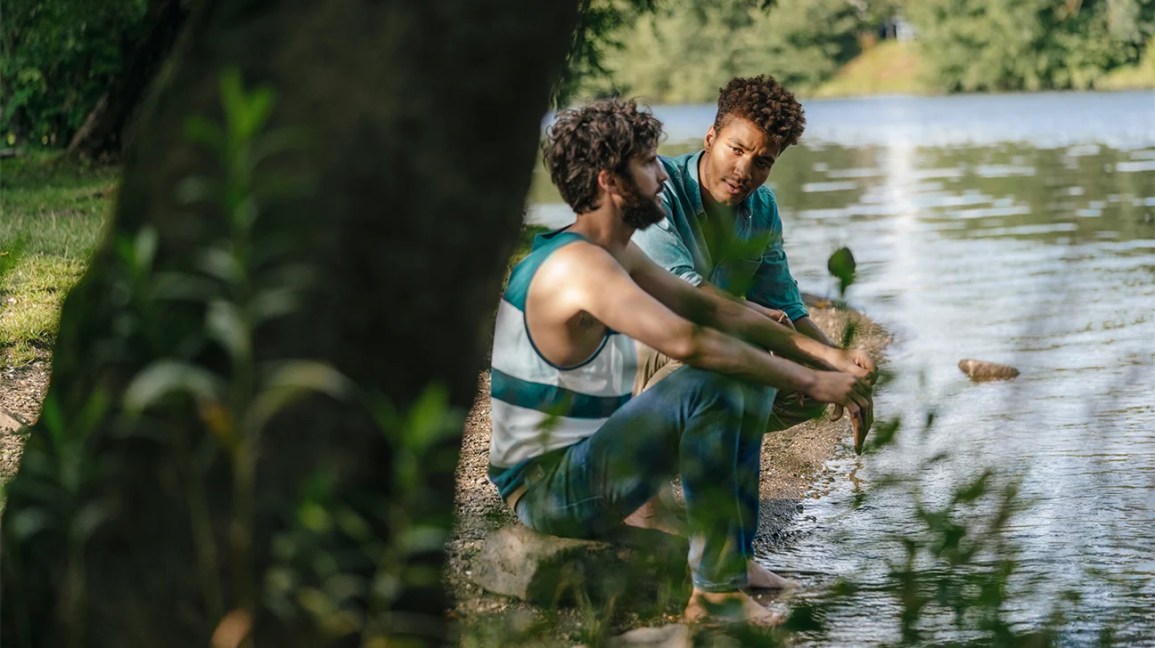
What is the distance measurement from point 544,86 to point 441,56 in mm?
243

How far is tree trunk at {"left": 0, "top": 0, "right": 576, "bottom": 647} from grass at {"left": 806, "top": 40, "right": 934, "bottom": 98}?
3325 inches

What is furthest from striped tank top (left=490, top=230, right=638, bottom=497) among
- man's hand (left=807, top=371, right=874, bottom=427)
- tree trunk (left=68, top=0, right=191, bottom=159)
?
tree trunk (left=68, top=0, right=191, bottom=159)

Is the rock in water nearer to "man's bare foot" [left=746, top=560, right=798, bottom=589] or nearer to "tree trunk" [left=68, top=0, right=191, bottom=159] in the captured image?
"man's bare foot" [left=746, top=560, right=798, bottom=589]

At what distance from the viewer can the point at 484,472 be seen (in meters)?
6.33

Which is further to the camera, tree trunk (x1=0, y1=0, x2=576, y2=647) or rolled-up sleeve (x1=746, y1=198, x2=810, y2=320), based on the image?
rolled-up sleeve (x1=746, y1=198, x2=810, y2=320)

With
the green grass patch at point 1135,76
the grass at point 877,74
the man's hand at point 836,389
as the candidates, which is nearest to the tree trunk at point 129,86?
the man's hand at point 836,389

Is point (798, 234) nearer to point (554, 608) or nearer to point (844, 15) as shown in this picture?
point (554, 608)

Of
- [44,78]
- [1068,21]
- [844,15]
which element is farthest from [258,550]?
[844,15]

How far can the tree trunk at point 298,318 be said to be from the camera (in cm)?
248

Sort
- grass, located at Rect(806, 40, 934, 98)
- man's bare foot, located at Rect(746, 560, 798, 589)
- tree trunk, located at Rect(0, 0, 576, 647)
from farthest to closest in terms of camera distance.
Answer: grass, located at Rect(806, 40, 934, 98)
man's bare foot, located at Rect(746, 560, 798, 589)
tree trunk, located at Rect(0, 0, 576, 647)

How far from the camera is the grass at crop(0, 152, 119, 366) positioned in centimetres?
737

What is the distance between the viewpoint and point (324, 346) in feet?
8.55

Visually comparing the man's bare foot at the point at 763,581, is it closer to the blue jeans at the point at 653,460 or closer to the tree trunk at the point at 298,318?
the blue jeans at the point at 653,460

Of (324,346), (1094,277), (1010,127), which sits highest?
(1010,127)
